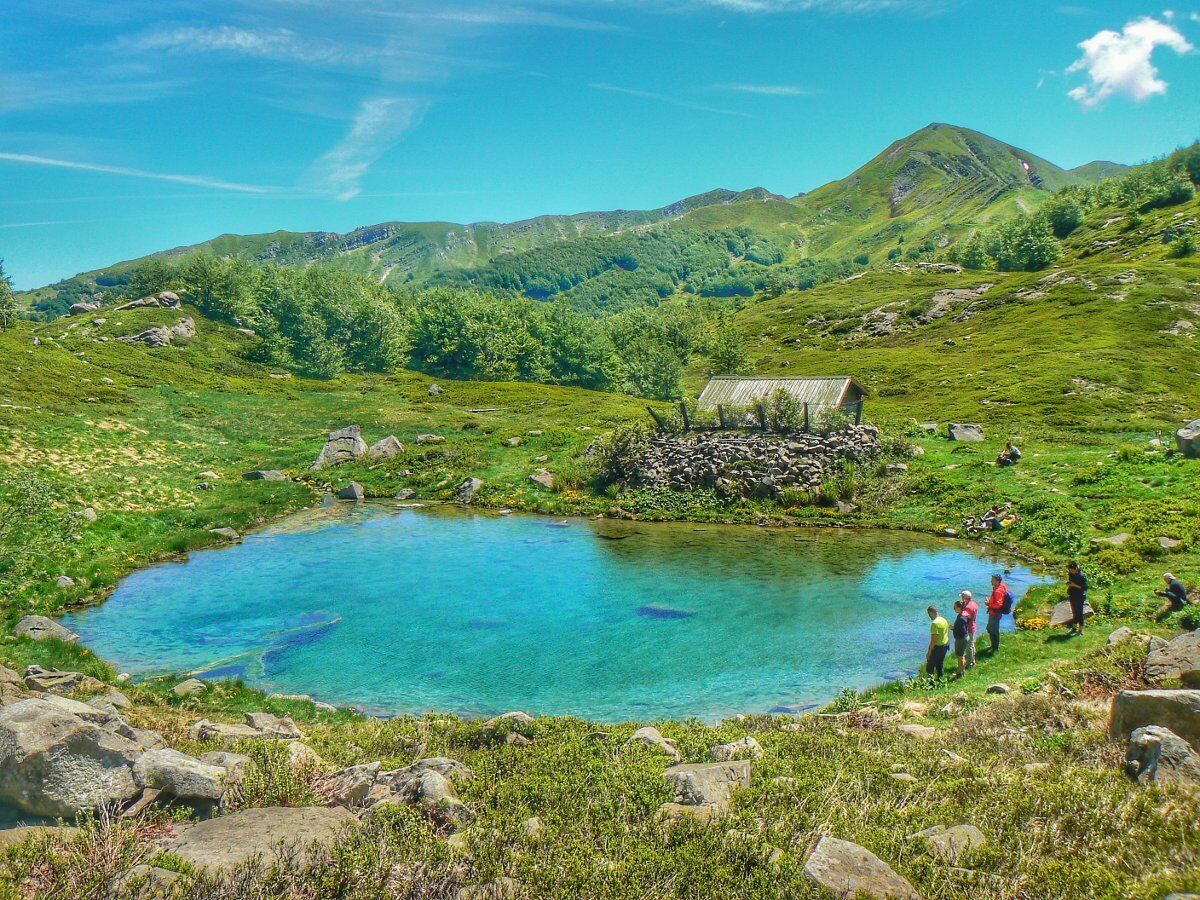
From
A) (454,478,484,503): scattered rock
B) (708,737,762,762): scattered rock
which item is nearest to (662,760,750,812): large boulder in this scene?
(708,737,762,762): scattered rock

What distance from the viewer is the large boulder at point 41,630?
1981 cm

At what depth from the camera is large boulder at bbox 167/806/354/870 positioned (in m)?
7.73

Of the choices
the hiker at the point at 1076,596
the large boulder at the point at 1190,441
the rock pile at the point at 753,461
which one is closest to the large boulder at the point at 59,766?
the hiker at the point at 1076,596

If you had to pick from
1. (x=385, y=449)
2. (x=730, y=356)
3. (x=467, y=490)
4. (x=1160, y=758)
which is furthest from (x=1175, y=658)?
(x=730, y=356)

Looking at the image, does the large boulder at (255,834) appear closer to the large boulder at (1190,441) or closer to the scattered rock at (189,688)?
the scattered rock at (189,688)

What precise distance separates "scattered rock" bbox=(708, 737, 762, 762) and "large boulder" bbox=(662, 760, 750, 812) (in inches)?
28.8

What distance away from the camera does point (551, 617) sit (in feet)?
81.5

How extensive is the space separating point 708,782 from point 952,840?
11.0 feet

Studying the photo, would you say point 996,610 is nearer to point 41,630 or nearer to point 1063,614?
point 1063,614

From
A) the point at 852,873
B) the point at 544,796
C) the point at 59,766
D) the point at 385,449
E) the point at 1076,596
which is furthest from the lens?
the point at 385,449

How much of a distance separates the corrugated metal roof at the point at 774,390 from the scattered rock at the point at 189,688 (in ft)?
121

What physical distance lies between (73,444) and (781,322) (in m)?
147

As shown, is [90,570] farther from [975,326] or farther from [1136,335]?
[975,326]

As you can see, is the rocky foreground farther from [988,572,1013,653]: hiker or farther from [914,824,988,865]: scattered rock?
[988,572,1013,653]: hiker
